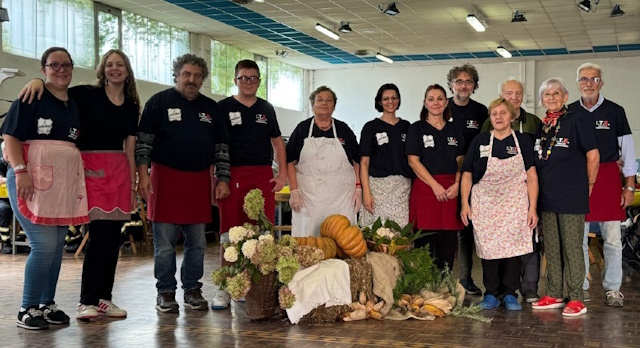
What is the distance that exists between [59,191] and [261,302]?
138 centimetres

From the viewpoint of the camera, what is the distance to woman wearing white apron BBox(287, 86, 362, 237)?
5621 millimetres

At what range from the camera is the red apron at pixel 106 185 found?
15.8 ft

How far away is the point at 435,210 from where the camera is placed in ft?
18.2

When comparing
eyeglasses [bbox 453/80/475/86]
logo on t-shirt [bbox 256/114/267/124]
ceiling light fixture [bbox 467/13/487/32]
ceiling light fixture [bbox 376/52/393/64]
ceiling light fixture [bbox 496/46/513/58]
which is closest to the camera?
logo on t-shirt [bbox 256/114/267/124]

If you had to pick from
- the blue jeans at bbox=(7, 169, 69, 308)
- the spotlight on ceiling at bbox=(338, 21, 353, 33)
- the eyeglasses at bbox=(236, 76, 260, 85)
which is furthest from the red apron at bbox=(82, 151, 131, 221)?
the spotlight on ceiling at bbox=(338, 21, 353, 33)

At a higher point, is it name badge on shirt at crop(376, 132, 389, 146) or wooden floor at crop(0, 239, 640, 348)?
name badge on shirt at crop(376, 132, 389, 146)

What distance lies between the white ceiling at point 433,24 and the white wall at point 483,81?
532mm

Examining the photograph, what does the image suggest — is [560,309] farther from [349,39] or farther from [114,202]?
[349,39]

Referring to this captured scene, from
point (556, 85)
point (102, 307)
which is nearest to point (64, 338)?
point (102, 307)

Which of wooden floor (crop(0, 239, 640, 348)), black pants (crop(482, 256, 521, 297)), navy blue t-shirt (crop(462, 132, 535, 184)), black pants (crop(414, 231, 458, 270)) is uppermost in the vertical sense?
navy blue t-shirt (crop(462, 132, 535, 184))

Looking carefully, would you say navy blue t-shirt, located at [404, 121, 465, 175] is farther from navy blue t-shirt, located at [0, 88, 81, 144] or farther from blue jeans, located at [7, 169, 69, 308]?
blue jeans, located at [7, 169, 69, 308]

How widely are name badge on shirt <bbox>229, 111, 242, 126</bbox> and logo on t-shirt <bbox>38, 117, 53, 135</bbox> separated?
1265mm

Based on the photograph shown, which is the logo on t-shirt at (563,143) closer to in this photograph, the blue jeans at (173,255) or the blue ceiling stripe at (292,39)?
the blue jeans at (173,255)

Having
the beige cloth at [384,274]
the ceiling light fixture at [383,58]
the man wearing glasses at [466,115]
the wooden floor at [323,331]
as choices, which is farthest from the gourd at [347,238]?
the ceiling light fixture at [383,58]
